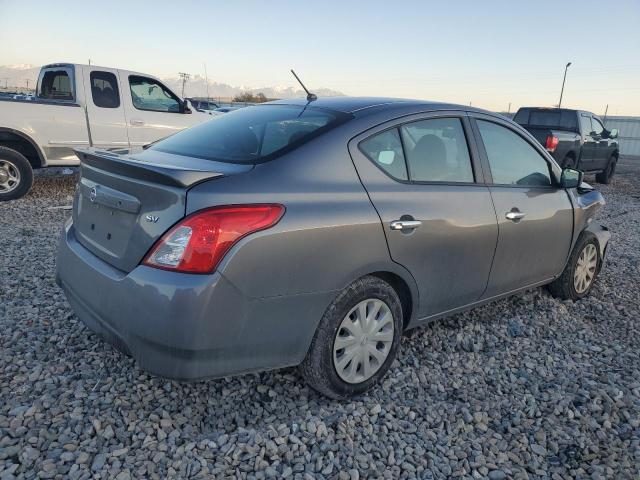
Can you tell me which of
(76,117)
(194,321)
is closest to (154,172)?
(194,321)

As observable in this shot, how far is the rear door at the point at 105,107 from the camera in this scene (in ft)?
25.6

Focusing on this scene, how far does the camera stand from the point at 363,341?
2.66 m

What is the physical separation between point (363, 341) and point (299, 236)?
0.78 m

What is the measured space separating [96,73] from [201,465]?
7393mm

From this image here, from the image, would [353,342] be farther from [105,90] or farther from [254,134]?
[105,90]

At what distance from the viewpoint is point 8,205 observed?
23.4 feet

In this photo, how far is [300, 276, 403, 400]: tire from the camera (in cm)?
248

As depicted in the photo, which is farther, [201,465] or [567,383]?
[567,383]

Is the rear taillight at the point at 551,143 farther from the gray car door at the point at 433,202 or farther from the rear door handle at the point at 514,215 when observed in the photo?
the gray car door at the point at 433,202

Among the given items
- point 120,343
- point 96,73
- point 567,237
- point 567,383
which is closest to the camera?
point 120,343

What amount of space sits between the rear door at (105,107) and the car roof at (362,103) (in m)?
5.61

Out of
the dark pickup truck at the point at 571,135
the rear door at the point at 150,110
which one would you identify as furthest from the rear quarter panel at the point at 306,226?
the dark pickup truck at the point at 571,135

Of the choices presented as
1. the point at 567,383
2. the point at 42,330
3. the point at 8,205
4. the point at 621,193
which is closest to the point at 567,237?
the point at 567,383

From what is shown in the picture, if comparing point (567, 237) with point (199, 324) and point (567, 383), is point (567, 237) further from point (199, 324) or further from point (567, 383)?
point (199, 324)
